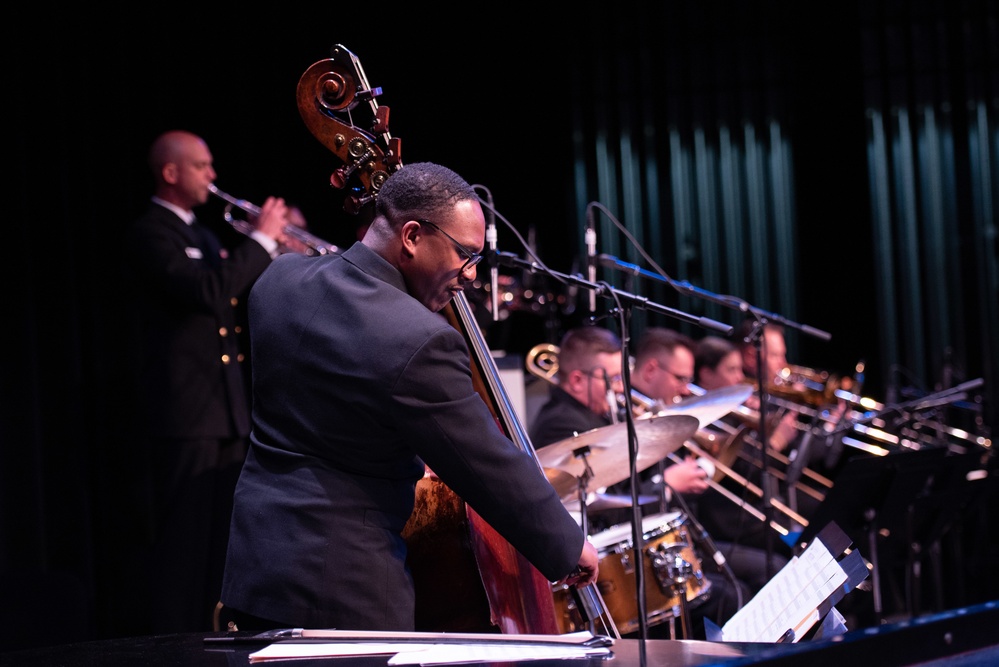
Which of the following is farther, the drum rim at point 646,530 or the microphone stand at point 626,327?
the drum rim at point 646,530

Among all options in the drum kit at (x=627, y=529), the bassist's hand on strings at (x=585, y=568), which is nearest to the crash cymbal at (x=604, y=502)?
the drum kit at (x=627, y=529)

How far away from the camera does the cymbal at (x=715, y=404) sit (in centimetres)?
380

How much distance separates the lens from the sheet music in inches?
72.9

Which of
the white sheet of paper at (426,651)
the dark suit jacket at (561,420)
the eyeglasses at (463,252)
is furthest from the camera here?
the dark suit jacket at (561,420)

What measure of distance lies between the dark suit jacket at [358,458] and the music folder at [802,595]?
0.37 m

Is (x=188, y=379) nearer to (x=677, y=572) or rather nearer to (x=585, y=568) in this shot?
(x=677, y=572)

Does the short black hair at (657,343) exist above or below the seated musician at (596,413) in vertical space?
above

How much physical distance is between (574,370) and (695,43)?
135 inches

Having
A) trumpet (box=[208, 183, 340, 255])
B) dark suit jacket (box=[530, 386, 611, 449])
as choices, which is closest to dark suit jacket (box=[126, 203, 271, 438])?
trumpet (box=[208, 183, 340, 255])

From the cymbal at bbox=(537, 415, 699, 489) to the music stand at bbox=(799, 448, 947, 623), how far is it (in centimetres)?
70

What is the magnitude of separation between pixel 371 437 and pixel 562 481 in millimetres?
1366

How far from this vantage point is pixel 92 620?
14.2 ft

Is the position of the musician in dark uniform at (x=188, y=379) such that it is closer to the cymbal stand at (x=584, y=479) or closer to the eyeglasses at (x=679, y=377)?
the cymbal stand at (x=584, y=479)

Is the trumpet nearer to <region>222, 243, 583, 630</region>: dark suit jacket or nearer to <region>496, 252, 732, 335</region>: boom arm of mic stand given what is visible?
<region>496, 252, 732, 335</region>: boom arm of mic stand
